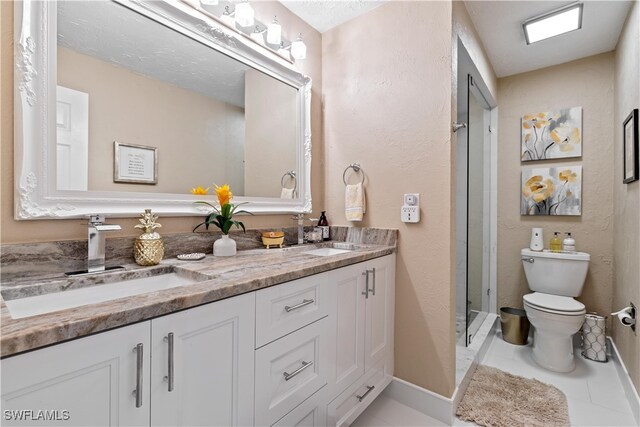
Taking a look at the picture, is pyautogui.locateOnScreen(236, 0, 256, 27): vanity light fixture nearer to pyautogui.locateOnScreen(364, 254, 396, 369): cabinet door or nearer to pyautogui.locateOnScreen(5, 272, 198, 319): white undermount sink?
pyautogui.locateOnScreen(5, 272, 198, 319): white undermount sink

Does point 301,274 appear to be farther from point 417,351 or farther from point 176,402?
point 417,351

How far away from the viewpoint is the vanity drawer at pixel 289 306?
1.00 meters

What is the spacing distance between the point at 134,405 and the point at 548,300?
2638 millimetres

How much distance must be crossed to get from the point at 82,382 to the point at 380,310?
1358mm

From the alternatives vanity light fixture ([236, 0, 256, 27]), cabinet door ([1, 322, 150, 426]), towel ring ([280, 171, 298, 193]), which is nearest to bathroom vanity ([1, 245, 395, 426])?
cabinet door ([1, 322, 150, 426])

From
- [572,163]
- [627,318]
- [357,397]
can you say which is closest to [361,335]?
[357,397]

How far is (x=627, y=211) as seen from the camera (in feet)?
6.24

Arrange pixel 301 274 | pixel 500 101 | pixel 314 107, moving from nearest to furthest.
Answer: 1. pixel 301 274
2. pixel 314 107
3. pixel 500 101

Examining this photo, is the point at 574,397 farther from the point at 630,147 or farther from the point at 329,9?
the point at 329,9

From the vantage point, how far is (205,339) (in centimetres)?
83

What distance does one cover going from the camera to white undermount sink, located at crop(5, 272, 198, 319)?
2.77 ft

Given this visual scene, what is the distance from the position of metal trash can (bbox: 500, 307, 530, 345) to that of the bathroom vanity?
5.25 ft

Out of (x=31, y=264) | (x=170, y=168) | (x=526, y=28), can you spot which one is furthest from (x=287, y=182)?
(x=526, y=28)

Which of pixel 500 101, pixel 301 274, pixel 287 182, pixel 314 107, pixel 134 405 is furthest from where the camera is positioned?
pixel 500 101
